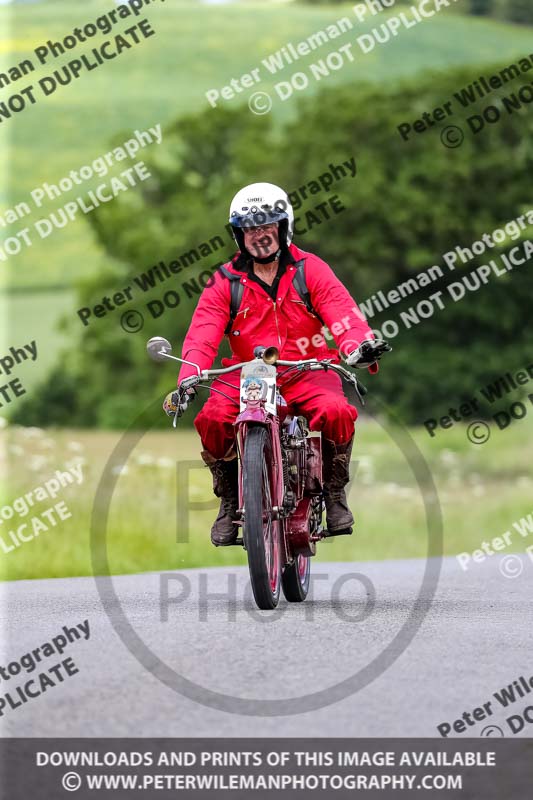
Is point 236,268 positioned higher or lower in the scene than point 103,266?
lower

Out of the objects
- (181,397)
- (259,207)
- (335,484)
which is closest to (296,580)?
(335,484)

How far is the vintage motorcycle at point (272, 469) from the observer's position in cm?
746

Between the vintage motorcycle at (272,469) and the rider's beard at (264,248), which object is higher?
the rider's beard at (264,248)

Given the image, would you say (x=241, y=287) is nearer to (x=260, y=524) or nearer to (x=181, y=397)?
(x=181, y=397)

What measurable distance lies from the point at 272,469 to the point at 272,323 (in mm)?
1071

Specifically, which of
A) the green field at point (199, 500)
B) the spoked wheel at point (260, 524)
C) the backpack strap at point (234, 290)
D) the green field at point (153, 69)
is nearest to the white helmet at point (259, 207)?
the backpack strap at point (234, 290)

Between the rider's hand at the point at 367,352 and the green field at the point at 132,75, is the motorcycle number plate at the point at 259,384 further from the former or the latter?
the green field at the point at 132,75

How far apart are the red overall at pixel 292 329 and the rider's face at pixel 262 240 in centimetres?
19

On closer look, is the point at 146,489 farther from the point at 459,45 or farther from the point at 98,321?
the point at 459,45

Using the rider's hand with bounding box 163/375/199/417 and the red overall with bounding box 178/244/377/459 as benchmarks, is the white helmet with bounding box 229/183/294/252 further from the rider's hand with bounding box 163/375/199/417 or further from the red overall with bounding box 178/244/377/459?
the rider's hand with bounding box 163/375/199/417

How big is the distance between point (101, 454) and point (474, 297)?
19.9 m
